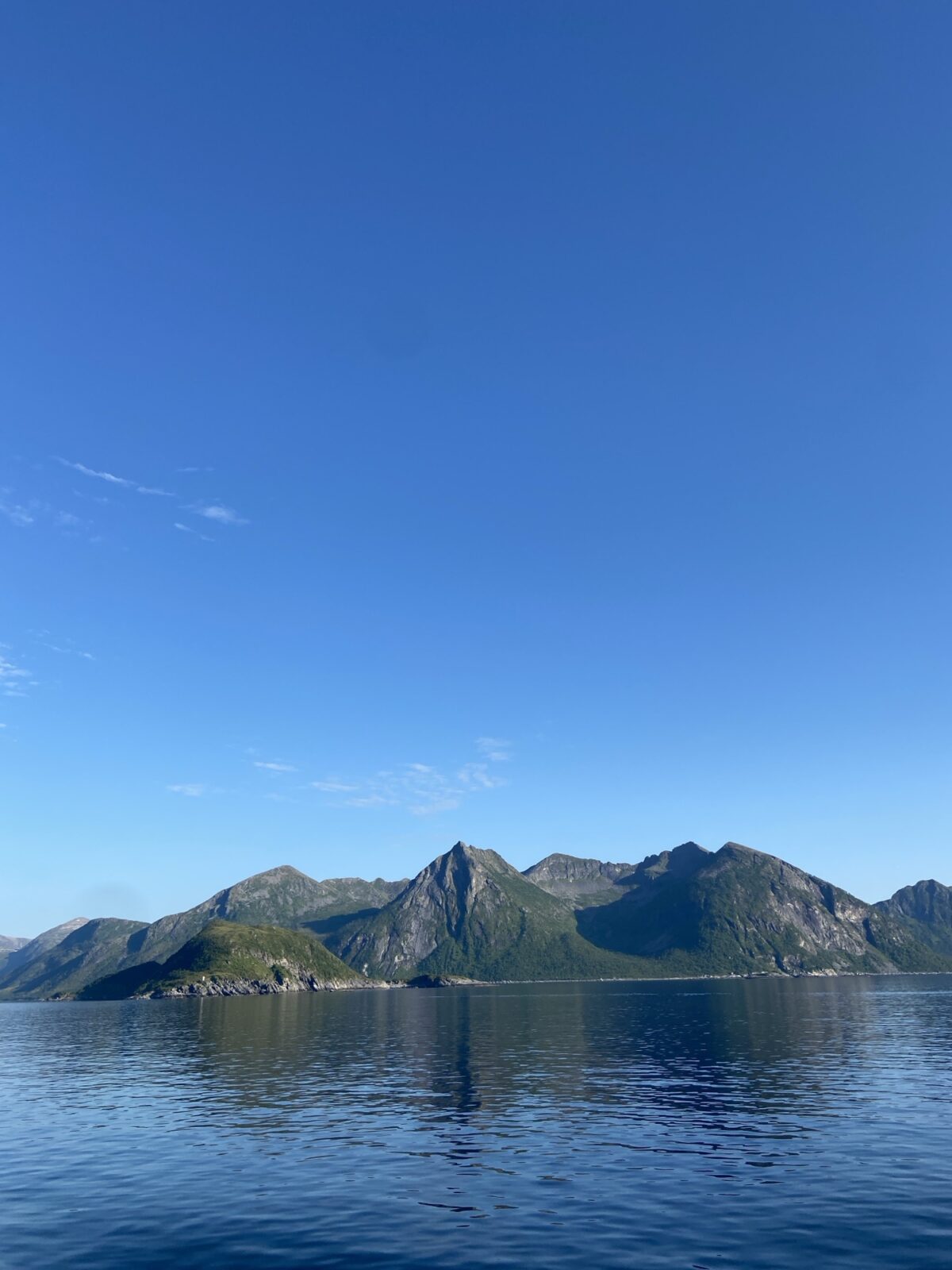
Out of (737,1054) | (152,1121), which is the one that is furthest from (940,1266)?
(737,1054)

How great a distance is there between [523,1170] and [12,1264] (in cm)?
2689

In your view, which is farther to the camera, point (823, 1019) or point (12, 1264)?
point (823, 1019)

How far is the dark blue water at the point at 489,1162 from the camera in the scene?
119ft

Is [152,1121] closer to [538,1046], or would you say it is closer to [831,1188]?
[831,1188]

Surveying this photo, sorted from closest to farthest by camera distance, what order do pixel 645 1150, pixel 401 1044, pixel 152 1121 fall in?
1. pixel 645 1150
2. pixel 152 1121
3. pixel 401 1044

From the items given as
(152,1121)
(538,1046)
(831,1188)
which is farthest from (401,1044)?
(831,1188)

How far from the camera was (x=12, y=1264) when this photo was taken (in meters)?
34.7

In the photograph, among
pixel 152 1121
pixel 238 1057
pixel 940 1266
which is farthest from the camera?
pixel 238 1057

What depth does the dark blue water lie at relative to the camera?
36.2 metres

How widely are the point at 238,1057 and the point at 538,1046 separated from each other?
42.3 meters

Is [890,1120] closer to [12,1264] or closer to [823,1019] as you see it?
[12,1264]

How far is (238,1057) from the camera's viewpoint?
11325cm

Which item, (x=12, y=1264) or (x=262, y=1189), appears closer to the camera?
(x=12, y=1264)

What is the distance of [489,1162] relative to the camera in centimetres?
5084
